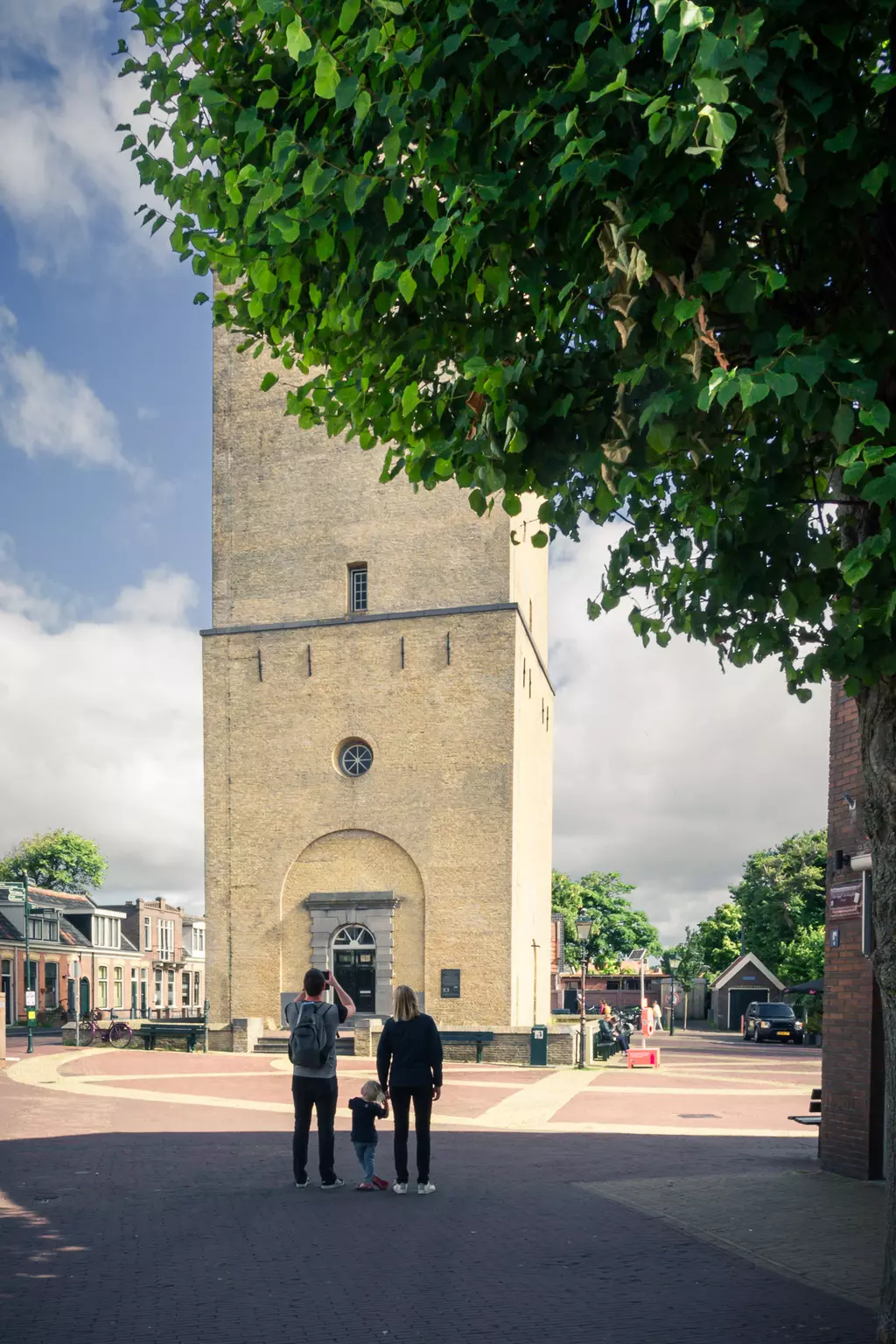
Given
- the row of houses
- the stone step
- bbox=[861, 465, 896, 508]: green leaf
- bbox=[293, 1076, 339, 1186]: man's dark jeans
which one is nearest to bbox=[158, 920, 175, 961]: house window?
the row of houses

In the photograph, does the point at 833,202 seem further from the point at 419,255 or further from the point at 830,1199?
the point at 830,1199

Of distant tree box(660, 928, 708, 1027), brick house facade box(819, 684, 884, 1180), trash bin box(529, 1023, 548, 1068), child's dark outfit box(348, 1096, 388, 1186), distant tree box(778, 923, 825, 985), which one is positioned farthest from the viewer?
distant tree box(660, 928, 708, 1027)

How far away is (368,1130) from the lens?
1045 centimetres

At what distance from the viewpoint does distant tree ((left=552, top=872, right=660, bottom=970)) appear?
105125 millimetres

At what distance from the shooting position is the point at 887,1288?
5.87 m

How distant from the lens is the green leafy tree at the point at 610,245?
213 inches

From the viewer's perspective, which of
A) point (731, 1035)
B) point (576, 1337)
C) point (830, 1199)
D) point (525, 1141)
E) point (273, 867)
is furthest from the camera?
point (731, 1035)

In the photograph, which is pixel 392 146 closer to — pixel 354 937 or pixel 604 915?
pixel 354 937

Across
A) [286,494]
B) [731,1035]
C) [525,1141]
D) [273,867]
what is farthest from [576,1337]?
[731,1035]

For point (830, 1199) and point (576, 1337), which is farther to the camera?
point (830, 1199)

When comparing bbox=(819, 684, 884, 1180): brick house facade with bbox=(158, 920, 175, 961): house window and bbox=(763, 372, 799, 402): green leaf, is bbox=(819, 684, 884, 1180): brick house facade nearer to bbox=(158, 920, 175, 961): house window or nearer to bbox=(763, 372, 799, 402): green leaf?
bbox=(763, 372, 799, 402): green leaf

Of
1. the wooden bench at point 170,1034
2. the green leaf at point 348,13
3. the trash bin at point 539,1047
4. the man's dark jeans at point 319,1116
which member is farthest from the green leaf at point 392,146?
the wooden bench at point 170,1034

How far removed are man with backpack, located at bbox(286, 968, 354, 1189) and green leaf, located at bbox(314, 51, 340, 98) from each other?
6.98m

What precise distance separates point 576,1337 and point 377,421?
203 inches
